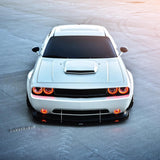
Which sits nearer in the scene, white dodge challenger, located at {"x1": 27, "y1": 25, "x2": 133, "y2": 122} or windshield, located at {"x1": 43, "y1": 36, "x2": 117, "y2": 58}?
white dodge challenger, located at {"x1": 27, "y1": 25, "x2": 133, "y2": 122}

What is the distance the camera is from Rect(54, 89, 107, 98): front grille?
5.31 m

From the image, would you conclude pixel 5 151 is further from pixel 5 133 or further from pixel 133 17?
pixel 133 17

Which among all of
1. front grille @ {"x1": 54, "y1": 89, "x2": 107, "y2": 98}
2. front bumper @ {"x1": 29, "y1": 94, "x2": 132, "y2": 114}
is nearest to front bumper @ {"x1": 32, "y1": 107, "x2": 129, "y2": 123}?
front bumper @ {"x1": 29, "y1": 94, "x2": 132, "y2": 114}

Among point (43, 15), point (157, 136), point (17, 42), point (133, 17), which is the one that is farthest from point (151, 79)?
point (43, 15)

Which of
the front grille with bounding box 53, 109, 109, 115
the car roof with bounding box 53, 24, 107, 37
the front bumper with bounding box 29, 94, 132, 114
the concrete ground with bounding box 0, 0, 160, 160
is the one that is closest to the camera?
the concrete ground with bounding box 0, 0, 160, 160

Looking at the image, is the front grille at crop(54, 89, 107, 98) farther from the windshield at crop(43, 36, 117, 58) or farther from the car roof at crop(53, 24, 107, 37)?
the car roof at crop(53, 24, 107, 37)

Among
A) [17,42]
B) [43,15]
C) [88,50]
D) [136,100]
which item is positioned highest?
[88,50]

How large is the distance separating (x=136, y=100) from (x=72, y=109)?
6.70 ft

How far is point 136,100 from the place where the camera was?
22.4ft

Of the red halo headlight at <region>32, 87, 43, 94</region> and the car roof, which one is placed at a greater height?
the car roof

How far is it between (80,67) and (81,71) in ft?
0.47

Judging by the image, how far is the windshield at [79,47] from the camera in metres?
6.36

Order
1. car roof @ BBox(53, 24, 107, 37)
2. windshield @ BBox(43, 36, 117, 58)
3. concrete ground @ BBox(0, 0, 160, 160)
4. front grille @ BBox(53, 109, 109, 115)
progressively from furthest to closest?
car roof @ BBox(53, 24, 107, 37)
windshield @ BBox(43, 36, 117, 58)
front grille @ BBox(53, 109, 109, 115)
concrete ground @ BBox(0, 0, 160, 160)

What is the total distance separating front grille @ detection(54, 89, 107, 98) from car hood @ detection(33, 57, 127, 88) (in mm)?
125
